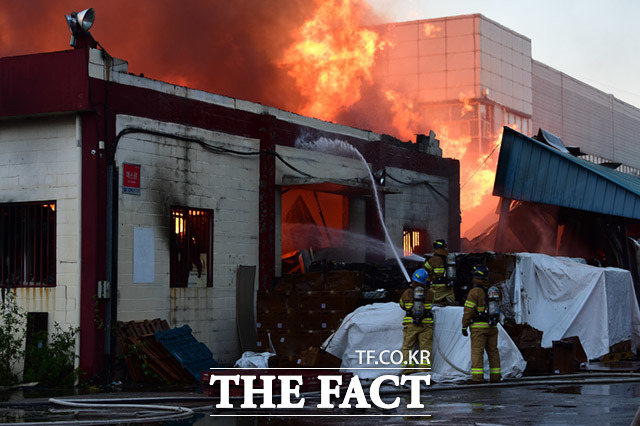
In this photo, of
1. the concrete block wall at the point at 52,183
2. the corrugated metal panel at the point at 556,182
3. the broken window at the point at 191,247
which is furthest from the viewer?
the corrugated metal panel at the point at 556,182

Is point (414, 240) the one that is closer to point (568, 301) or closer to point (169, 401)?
point (568, 301)

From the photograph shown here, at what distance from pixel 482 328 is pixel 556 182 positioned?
10.5 meters

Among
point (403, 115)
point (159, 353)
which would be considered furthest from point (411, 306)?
point (403, 115)

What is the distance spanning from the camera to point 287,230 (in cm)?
2034

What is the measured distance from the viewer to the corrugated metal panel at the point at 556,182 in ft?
73.3

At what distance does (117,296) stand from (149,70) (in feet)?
28.0

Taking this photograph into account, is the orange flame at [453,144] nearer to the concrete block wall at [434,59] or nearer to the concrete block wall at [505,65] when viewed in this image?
the concrete block wall at [434,59]

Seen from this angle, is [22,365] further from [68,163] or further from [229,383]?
[229,383]

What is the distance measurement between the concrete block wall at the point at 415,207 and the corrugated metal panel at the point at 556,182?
167 centimetres

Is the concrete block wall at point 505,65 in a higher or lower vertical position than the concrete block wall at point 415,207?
higher

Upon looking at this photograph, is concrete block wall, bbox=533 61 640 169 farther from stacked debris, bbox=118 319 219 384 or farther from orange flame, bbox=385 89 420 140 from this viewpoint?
stacked debris, bbox=118 319 219 384

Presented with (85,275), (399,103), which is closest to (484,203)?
(399,103)

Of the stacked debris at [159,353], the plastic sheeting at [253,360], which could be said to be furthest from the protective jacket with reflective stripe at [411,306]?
the stacked debris at [159,353]

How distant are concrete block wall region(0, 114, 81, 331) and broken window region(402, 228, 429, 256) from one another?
10293 millimetres
